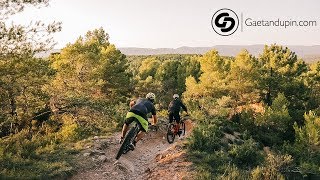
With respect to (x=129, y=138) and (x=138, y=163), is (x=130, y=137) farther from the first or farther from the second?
(x=138, y=163)

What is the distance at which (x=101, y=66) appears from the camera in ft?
131

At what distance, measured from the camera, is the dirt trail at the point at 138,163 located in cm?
1014

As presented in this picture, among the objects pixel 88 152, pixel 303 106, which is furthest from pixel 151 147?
pixel 303 106

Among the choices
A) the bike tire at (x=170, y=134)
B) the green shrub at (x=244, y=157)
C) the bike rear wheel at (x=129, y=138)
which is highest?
the bike rear wheel at (x=129, y=138)

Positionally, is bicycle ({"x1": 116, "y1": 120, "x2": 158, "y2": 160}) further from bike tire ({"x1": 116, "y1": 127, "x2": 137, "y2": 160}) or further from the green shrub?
the green shrub

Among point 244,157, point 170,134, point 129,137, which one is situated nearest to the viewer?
point 129,137

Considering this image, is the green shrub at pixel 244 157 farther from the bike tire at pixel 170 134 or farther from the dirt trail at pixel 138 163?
the bike tire at pixel 170 134

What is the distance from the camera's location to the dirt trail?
1014 cm

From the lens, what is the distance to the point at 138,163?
12039mm

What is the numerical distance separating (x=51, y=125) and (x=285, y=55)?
34.2m

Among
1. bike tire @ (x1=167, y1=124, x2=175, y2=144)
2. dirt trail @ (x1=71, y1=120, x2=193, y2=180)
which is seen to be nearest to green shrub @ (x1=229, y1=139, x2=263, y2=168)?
dirt trail @ (x1=71, y1=120, x2=193, y2=180)

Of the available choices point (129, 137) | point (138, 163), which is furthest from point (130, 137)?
point (138, 163)

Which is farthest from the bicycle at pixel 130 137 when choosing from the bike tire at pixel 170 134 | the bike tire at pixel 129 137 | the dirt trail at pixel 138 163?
the bike tire at pixel 170 134

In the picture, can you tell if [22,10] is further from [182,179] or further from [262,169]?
[262,169]
